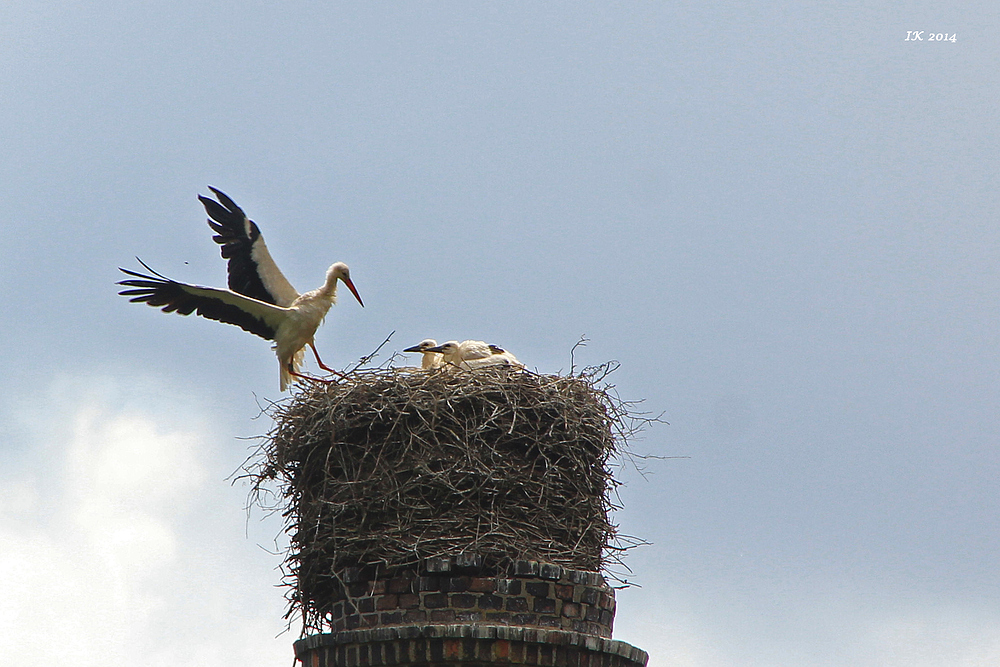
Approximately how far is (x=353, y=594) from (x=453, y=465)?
3.17 feet

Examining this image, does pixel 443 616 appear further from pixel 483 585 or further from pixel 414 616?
pixel 483 585

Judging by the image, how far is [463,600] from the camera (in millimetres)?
6871

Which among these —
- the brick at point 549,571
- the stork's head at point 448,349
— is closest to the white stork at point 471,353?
the stork's head at point 448,349

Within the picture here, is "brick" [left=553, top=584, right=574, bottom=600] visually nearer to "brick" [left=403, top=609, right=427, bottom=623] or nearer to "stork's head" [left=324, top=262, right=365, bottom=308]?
"brick" [left=403, top=609, right=427, bottom=623]

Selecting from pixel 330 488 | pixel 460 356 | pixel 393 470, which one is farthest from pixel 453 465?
pixel 460 356

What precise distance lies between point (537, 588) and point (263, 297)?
15.0 feet

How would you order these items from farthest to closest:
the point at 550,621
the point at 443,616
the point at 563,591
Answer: the point at 563,591 → the point at 550,621 → the point at 443,616

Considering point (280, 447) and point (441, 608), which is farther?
point (280, 447)

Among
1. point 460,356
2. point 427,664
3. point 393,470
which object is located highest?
point 460,356

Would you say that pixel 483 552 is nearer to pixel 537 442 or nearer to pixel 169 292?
pixel 537 442

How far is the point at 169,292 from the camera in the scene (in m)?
9.42

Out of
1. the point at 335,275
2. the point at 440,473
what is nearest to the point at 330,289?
the point at 335,275

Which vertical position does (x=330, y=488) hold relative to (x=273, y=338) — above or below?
below

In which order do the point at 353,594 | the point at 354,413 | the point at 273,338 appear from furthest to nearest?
the point at 273,338
the point at 354,413
the point at 353,594
